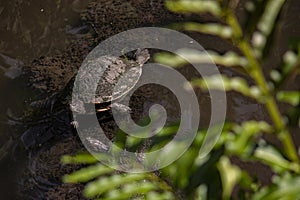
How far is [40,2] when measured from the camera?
407cm

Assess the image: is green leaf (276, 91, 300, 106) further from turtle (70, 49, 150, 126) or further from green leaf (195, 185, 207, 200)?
turtle (70, 49, 150, 126)

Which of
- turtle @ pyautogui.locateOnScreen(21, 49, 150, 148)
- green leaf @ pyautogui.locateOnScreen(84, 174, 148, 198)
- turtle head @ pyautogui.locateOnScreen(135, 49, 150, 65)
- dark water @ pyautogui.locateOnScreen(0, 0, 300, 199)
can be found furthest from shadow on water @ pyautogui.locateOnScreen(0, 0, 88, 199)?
green leaf @ pyautogui.locateOnScreen(84, 174, 148, 198)

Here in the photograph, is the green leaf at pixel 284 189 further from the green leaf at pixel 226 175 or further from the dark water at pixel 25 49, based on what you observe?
the dark water at pixel 25 49

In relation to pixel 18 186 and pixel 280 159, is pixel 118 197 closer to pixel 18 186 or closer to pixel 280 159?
pixel 280 159

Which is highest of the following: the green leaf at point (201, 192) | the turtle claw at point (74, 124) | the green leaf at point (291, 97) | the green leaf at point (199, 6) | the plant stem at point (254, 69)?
the green leaf at point (199, 6)

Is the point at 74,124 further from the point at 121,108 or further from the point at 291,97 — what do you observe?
the point at 291,97

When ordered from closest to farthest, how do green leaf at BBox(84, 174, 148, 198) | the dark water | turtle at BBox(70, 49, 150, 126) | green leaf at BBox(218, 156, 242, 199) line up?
green leaf at BBox(218, 156, 242, 199) → green leaf at BBox(84, 174, 148, 198) → the dark water → turtle at BBox(70, 49, 150, 126)

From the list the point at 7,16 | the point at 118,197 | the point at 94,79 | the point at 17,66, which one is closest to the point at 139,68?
the point at 94,79

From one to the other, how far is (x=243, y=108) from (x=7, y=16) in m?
1.92

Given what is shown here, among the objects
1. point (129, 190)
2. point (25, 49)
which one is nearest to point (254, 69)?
point (129, 190)

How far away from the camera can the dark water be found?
318 centimetres

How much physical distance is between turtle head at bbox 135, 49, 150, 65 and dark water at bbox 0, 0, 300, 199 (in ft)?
1.43

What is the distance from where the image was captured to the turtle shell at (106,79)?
369 centimetres

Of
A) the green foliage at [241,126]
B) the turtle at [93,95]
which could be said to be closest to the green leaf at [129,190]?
the green foliage at [241,126]
